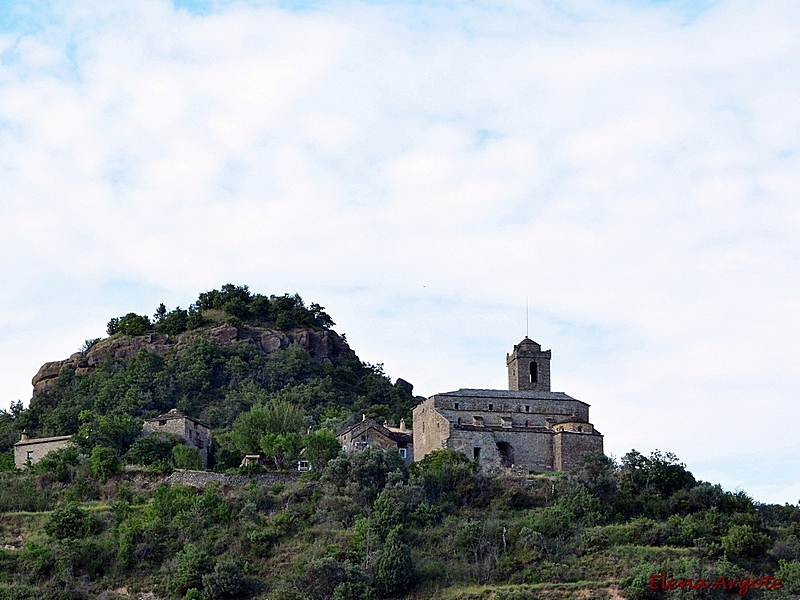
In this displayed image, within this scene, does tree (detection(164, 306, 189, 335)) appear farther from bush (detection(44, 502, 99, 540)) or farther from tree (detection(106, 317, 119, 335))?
bush (detection(44, 502, 99, 540))

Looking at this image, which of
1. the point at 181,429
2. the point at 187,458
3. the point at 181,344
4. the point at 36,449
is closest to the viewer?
the point at 187,458

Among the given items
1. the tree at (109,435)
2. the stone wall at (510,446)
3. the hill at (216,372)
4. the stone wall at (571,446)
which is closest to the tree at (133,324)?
the hill at (216,372)

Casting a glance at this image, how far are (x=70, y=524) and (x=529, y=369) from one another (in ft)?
92.0

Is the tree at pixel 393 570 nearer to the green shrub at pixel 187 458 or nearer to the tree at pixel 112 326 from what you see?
the green shrub at pixel 187 458

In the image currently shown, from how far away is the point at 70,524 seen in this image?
59.4 meters

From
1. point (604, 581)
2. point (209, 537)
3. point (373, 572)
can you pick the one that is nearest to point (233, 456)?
point (209, 537)

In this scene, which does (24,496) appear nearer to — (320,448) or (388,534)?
(320,448)

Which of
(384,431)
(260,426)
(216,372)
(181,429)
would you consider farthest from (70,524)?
(216,372)

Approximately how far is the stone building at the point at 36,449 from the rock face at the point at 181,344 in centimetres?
2564

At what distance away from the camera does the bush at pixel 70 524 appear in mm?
59188

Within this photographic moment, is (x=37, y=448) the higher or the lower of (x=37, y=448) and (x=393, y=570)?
the higher

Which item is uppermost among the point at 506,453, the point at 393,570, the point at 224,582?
the point at 506,453

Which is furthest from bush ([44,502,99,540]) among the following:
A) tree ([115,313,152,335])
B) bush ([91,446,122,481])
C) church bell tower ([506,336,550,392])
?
tree ([115,313,152,335])

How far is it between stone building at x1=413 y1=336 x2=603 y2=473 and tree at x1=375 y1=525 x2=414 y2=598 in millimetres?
10206
